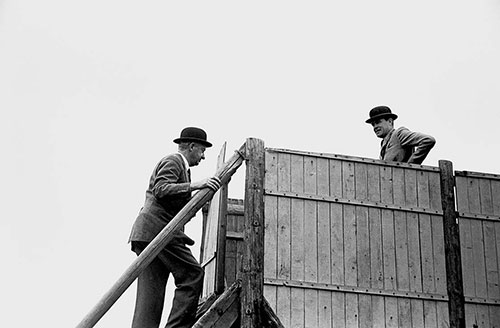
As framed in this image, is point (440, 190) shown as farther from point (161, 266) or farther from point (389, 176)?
point (161, 266)

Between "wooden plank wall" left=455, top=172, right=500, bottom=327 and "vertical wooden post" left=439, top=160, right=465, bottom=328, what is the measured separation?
71 mm

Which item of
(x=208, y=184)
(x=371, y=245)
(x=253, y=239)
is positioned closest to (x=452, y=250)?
(x=371, y=245)

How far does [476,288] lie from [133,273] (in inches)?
152

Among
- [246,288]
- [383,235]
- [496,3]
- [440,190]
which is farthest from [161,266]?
[496,3]

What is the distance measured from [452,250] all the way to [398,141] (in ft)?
4.88

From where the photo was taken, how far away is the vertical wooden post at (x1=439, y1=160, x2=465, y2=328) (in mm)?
9078

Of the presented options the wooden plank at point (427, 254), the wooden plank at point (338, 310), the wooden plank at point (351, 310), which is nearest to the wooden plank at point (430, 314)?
the wooden plank at point (427, 254)

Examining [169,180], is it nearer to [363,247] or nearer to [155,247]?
[155,247]

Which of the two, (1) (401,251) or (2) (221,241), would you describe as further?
(2) (221,241)

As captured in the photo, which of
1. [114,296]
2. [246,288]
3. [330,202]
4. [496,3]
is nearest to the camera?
[114,296]

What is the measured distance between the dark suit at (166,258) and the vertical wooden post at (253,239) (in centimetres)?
53

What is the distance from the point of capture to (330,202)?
358 inches

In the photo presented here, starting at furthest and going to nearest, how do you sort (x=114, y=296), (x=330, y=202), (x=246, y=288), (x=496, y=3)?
(x=496, y=3)
(x=330, y=202)
(x=246, y=288)
(x=114, y=296)

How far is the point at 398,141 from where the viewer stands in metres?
9.97
